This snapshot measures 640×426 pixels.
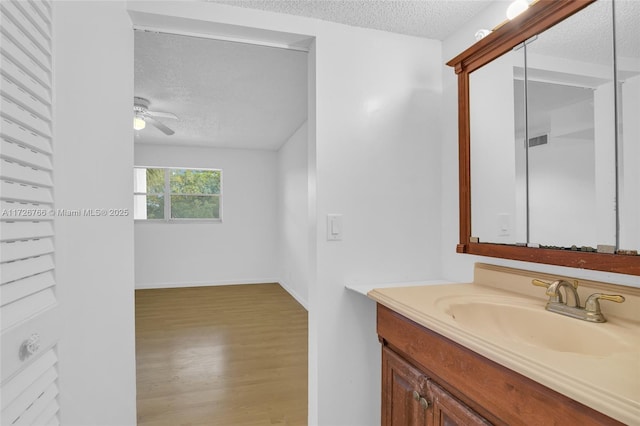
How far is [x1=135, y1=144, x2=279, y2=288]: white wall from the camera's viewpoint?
575 centimetres

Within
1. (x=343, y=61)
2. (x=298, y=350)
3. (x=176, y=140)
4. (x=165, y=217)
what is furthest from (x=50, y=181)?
(x=165, y=217)

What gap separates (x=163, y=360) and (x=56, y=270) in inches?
83.3

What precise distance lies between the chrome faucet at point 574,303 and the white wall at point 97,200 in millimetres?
1673

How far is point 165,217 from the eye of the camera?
5906mm

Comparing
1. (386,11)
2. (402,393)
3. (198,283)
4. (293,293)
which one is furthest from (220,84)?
(198,283)

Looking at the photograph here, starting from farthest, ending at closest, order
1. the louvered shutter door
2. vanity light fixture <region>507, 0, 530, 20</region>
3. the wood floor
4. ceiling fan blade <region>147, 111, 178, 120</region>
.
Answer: ceiling fan blade <region>147, 111, 178, 120</region> → the wood floor → vanity light fixture <region>507, 0, 530, 20</region> → the louvered shutter door

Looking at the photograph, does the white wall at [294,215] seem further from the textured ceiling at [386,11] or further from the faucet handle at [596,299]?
the faucet handle at [596,299]

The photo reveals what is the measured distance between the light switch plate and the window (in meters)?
4.88

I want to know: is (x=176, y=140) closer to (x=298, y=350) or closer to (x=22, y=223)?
(x=298, y=350)

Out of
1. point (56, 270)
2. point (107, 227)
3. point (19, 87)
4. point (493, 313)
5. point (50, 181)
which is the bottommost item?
point (493, 313)

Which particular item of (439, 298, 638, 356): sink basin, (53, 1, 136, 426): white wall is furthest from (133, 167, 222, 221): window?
(439, 298, 638, 356): sink basin

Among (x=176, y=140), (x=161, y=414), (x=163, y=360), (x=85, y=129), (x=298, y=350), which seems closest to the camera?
(x=85, y=129)

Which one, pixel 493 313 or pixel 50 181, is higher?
pixel 50 181

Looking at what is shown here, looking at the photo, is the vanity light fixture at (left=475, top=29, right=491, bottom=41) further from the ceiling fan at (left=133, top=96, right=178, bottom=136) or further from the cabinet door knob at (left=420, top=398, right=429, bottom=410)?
the ceiling fan at (left=133, top=96, right=178, bottom=136)
